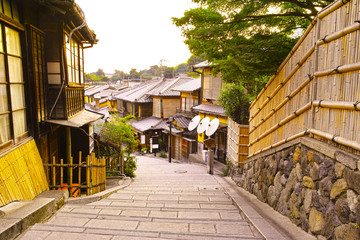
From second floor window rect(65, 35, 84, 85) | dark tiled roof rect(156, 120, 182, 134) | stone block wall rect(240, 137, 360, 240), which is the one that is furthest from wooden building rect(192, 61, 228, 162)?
stone block wall rect(240, 137, 360, 240)

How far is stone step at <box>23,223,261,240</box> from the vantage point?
4.17m

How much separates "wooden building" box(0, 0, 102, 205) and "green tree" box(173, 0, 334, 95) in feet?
12.2

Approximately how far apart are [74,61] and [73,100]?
1785 mm

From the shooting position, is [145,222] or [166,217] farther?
[166,217]

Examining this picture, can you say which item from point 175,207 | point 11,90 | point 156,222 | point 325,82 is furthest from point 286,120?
point 11,90

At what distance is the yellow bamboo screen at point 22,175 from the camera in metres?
5.06

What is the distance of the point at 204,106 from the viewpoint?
911 inches

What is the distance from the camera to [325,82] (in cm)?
450

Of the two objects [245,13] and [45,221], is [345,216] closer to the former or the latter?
[45,221]

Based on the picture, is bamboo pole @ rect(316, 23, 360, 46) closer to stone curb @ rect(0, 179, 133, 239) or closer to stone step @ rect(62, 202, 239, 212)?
stone step @ rect(62, 202, 239, 212)

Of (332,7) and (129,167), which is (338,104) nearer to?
(332,7)

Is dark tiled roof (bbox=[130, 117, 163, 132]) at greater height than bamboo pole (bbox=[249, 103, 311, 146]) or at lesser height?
lesser

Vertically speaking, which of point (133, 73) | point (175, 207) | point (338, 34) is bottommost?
point (175, 207)

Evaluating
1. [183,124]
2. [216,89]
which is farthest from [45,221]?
[183,124]
